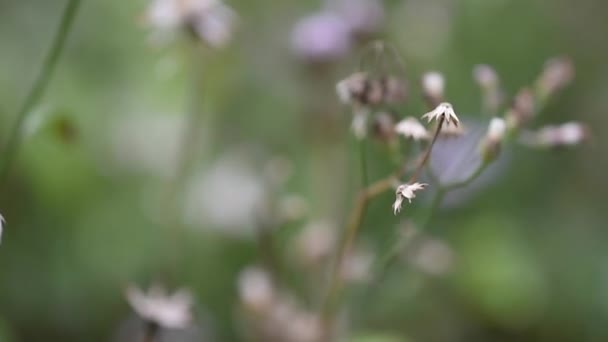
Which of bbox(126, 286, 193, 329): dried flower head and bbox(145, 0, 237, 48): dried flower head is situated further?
bbox(145, 0, 237, 48): dried flower head

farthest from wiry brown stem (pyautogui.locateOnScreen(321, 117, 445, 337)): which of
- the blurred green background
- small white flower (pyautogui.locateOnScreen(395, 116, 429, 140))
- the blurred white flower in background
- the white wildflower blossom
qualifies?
the blurred white flower in background

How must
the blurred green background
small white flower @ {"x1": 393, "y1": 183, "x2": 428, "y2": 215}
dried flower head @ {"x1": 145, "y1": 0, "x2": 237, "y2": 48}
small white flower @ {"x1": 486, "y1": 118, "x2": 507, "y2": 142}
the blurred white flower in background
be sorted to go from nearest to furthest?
small white flower @ {"x1": 393, "y1": 183, "x2": 428, "y2": 215} → small white flower @ {"x1": 486, "y1": 118, "x2": 507, "y2": 142} → dried flower head @ {"x1": 145, "y1": 0, "x2": 237, "y2": 48} → the blurred green background → the blurred white flower in background

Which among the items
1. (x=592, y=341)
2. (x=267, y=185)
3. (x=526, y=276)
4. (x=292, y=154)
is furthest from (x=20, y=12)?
(x=592, y=341)

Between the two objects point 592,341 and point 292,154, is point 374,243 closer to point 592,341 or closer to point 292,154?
point 292,154

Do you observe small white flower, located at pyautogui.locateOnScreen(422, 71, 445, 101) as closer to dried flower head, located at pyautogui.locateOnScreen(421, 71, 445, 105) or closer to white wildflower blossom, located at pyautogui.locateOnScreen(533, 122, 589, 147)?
dried flower head, located at pyautogui.locateOnScreen(421, 71, 445, 105)

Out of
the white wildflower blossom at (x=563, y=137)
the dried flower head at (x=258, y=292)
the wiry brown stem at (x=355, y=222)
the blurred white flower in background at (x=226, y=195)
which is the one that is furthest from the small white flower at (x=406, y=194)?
the blurred white flower in background at (x=226, y=195)

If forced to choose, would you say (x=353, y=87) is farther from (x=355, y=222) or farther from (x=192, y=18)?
(x=192, y=18)

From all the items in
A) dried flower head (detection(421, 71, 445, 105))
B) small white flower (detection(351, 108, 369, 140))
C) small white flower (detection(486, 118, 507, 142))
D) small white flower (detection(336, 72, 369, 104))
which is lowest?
small white flower (detection(486, 118, 507, 142))

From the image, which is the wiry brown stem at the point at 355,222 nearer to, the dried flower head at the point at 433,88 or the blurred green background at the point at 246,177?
the dried flower head at the point at 433,88
